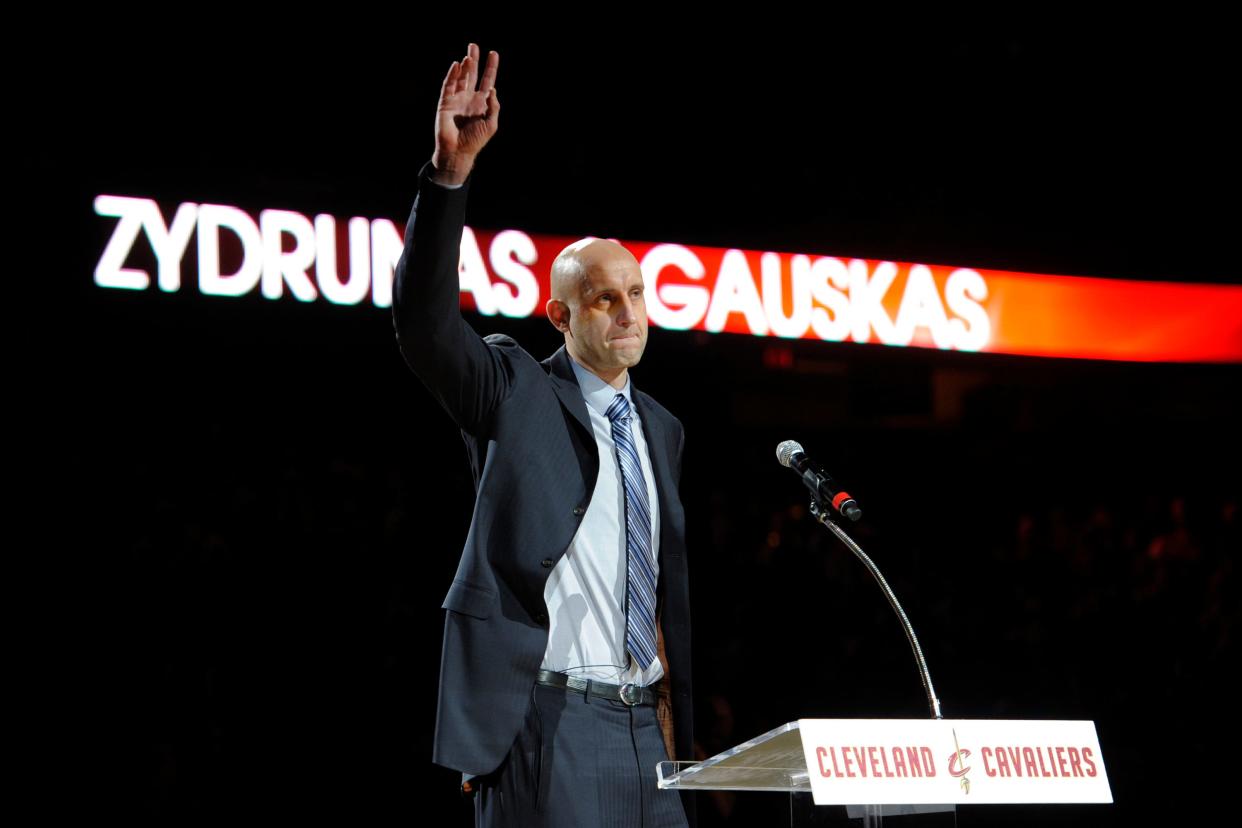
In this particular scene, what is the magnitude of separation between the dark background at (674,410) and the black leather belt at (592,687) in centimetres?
356

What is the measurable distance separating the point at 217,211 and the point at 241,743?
2.29 m

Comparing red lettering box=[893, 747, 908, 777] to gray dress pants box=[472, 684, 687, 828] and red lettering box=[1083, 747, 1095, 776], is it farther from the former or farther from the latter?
gray dress pants box=[472, 684, 687, 828]

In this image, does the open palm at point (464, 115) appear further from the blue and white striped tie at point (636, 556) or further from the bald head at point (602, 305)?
the blue and white striped tie at point (636, 556)

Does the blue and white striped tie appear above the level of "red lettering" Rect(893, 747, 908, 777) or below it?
above

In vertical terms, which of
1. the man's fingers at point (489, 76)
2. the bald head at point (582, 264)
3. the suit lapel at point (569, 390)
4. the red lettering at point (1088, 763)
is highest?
the man's fingers at point (489, 76)

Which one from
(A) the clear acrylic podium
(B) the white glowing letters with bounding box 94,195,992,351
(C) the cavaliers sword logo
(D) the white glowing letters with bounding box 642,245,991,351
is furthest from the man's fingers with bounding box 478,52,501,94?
(D) the white glowing letters with bounding box 642,245,991,351

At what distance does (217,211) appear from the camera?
620cm

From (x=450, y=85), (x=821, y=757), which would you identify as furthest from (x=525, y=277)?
(x=821, y=757)

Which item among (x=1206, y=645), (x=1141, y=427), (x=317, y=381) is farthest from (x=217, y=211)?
(x=1141, y=427)

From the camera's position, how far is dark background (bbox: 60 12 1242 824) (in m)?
5.66

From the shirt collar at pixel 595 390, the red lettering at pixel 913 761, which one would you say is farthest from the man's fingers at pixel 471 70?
the red lettering at pixel 913 761

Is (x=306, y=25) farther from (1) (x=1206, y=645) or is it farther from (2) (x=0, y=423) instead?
(1) (x=1206, y=645)

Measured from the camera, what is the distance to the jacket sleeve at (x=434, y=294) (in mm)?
2035

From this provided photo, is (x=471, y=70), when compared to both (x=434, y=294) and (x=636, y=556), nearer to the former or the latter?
(x=434, y=294)
